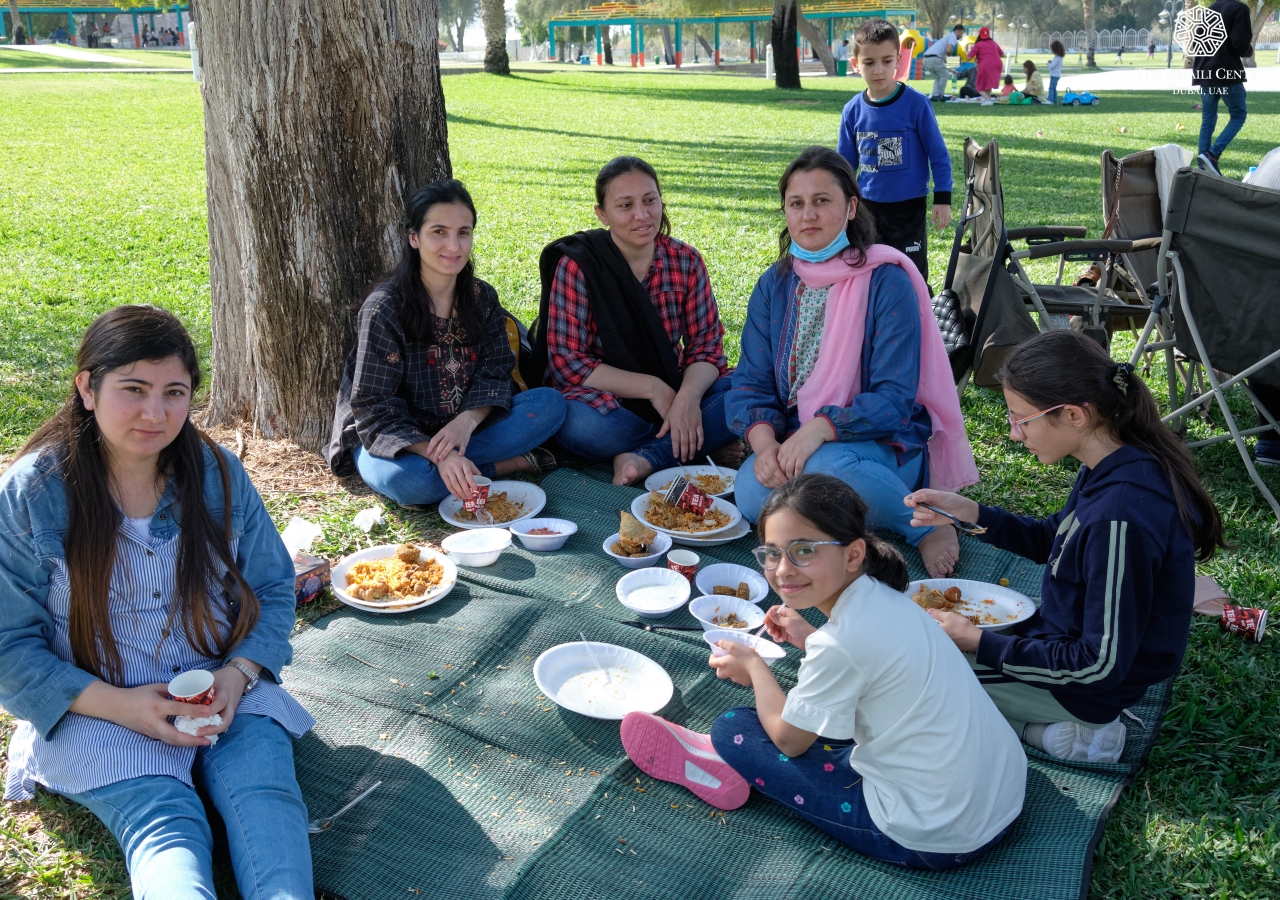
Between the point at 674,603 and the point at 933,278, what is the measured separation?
5864 millimetres

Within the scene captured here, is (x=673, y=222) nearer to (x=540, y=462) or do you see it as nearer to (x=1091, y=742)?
(x=540, y=462)

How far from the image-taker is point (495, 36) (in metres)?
31.0

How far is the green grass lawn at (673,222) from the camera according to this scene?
2.75 metres

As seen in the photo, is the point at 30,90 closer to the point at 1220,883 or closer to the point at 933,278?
the point at 933,278

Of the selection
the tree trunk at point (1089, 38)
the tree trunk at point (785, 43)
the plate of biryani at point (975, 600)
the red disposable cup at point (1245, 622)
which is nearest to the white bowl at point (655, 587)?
the plate of biryani at point (975, 600)

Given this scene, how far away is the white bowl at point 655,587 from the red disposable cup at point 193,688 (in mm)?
1575

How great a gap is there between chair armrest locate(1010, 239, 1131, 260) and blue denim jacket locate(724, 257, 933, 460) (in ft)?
4.52

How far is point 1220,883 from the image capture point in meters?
2.59

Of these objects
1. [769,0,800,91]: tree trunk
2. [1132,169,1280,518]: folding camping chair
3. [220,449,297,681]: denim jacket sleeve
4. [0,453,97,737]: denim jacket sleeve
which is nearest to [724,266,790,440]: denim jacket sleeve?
[1132,169,1280,518]: folding camping chair

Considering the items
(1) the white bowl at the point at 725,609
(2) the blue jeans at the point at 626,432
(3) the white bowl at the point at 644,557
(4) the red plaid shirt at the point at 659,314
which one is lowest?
(1) the white bowl at the point at 725,609

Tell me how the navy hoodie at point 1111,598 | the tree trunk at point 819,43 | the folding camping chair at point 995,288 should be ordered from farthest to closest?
the tree trunk at point 819,43 → the folding camping chair at point 995,288 → the navy hoodie at point 1111,598

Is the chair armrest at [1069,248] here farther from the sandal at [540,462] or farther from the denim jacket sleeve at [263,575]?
the denim jacket sleeve at [263,575]

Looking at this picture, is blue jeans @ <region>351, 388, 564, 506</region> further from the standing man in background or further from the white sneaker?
the standing man in background

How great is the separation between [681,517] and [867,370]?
1002 millimetres
